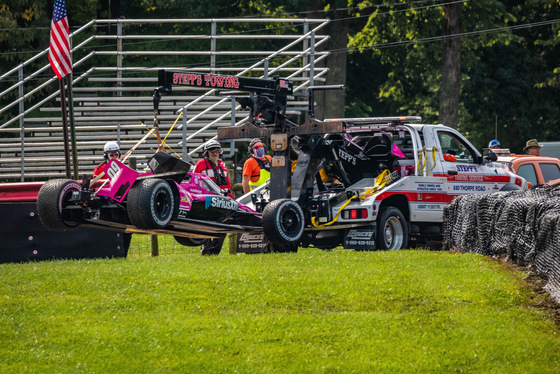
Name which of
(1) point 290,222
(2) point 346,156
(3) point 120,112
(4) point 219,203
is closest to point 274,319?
(4) point 219,203

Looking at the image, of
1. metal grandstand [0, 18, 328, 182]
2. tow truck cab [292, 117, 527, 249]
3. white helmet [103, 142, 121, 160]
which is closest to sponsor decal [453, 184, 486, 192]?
tow truck cab [292, 117, 527, 249]

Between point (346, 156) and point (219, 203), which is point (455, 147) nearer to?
point (346, 156)

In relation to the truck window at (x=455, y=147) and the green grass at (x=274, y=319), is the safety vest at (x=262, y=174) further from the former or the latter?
the green grass at (x=274, y=319)

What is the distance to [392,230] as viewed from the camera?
1697cm

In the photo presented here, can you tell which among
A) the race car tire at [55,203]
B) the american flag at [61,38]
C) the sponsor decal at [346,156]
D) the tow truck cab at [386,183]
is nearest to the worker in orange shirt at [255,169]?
Result: the tow truck cab at [386,183]

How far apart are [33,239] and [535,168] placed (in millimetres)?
10937

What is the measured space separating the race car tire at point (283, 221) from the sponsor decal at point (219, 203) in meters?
0.49

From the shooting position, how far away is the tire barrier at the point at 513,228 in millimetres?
10930

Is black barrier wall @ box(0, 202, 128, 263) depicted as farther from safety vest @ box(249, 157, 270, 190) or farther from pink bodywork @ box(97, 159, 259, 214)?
safety vest @ box(249, 157, 270, 190)

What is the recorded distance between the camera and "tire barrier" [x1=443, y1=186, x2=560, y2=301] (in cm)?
1093

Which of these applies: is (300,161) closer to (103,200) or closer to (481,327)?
(103,200)

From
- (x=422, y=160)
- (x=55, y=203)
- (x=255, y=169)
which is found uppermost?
(x=422, y=160)

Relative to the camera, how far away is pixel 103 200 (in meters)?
13.1

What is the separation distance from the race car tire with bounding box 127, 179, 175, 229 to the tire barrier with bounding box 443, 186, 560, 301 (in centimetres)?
445
